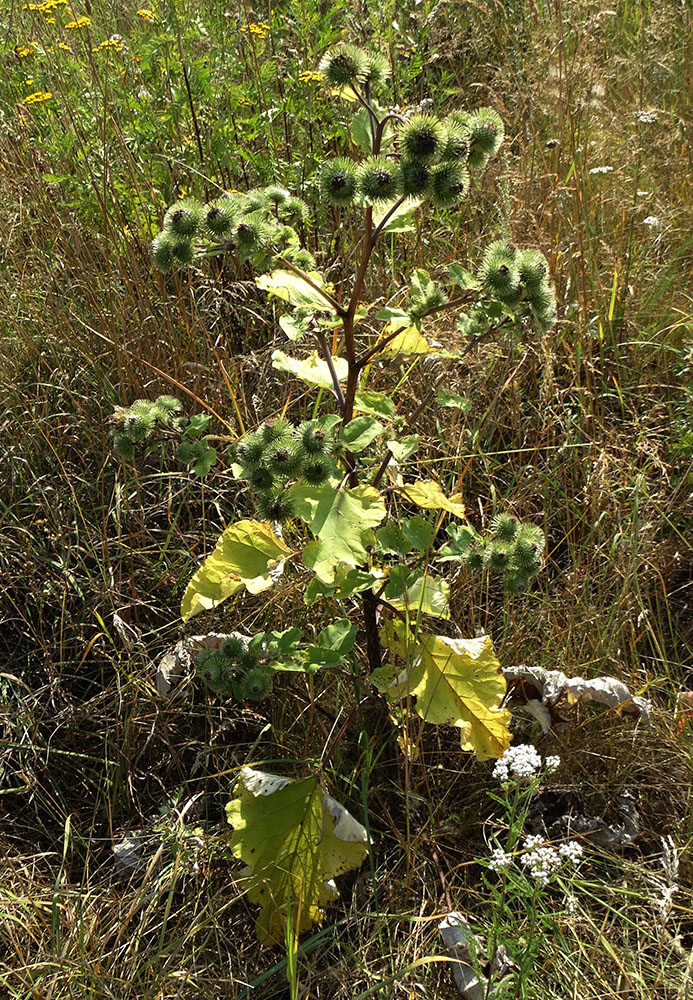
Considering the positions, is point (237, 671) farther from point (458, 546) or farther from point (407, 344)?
point (407, 344)

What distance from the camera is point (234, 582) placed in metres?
1.82

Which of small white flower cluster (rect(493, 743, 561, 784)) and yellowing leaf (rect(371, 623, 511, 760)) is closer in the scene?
small white flower cluster (rect(493, 743, 561, 784))

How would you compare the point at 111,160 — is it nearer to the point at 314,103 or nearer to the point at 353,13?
the point at 314,103

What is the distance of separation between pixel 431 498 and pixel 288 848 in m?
0.80

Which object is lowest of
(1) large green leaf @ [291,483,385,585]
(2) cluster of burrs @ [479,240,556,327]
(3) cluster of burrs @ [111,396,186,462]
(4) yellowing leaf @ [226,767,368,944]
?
(4) yellowing leaf @ [226,767,368,944]

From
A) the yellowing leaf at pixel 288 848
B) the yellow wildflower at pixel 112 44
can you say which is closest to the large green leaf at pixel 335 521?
the yellowing leaf at pixel 288 848

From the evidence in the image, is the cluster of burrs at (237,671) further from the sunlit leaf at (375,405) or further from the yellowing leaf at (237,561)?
the sunlit leaf at (375,405)

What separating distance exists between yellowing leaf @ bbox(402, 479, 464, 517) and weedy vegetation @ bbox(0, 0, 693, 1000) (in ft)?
0.04

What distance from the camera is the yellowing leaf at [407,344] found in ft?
5.83

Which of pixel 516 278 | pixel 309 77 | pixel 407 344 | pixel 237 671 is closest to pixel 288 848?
pixel 237 671

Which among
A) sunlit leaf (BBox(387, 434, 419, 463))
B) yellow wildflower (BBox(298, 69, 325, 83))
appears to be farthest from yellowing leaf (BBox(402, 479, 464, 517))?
yellow wildflower (BBox(298, 69, 325, 83))

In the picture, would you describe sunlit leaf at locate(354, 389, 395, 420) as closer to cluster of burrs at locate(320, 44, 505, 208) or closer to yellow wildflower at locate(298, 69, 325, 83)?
cluster of burrs at locate(320, 44, 505, 208)

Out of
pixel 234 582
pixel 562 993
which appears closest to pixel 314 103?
pixel 234 582

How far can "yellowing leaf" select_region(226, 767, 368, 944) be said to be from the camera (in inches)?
68.7
